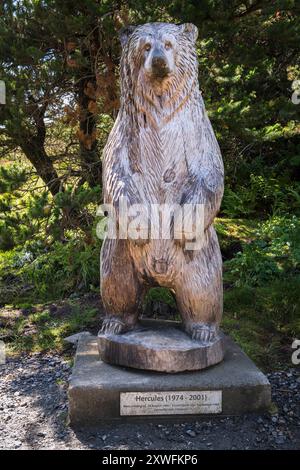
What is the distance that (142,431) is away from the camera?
2.74 metres

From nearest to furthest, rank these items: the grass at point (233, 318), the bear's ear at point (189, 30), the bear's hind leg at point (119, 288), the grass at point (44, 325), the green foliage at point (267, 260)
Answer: the bear's ear at point (189, 30)
the bear's hind leg at point (119, 288)
the grass at point (233, 318)
the grass at point (44, 325)
the green foliage at point (267, 260)

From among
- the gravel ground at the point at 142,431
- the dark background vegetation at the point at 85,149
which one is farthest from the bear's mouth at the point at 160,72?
the gravel ground at the point at 142,431

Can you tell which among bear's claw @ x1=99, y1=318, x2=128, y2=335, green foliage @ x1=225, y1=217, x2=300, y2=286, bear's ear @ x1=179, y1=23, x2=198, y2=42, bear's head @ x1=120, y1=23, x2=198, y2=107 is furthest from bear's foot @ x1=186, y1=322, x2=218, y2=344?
green foliage @ x1=225, y1=217, x2=300, y2=286

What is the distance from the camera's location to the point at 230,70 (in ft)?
16.6

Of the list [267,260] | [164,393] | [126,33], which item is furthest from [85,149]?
[164,393]

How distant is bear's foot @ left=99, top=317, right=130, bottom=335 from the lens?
3100mm

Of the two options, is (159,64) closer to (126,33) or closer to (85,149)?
(126,33)

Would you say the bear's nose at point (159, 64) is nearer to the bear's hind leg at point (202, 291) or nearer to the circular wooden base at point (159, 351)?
the bear's hind leg at point (202, 291)

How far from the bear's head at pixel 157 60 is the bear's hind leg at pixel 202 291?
0.87 m

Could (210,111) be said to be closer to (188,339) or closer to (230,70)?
(230,70)

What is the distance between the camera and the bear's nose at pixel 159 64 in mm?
2658

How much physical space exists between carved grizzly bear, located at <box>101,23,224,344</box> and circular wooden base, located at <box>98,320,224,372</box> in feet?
0.26

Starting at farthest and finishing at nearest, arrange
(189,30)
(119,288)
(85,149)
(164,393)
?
(85,149) → (119,288) → (189,30) → (164,393)

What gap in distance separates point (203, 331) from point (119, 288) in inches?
21.6
